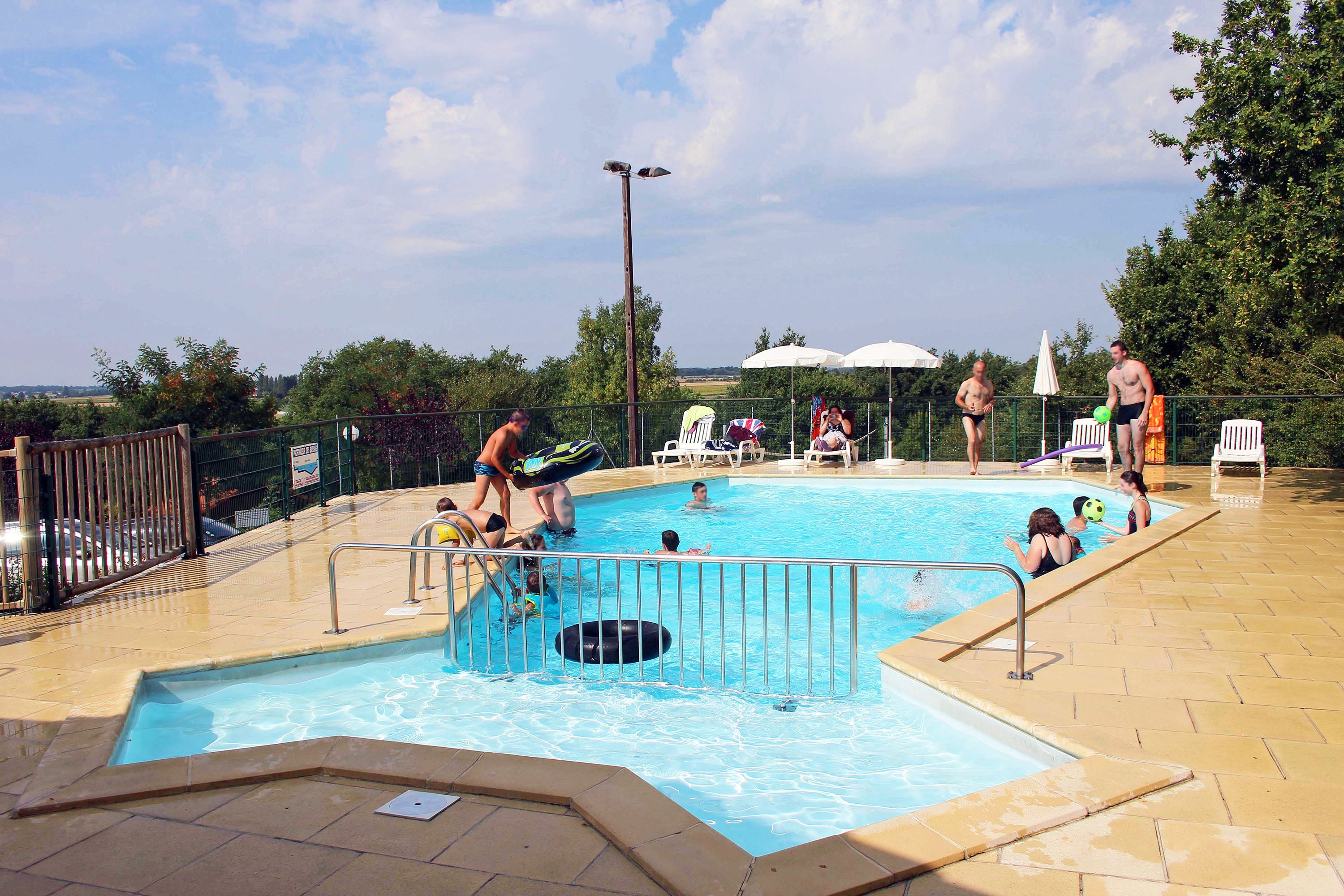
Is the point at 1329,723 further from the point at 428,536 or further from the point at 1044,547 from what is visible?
the point at 428,536

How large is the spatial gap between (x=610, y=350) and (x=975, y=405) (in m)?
27.5

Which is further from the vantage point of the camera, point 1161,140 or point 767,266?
point 767,266

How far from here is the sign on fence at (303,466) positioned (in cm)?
972

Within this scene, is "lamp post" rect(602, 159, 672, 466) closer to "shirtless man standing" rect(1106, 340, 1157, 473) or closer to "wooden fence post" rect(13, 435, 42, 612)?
"shirtless man standing" rect(1106, 340, 1157, 473)

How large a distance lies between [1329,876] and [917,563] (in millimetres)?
1947

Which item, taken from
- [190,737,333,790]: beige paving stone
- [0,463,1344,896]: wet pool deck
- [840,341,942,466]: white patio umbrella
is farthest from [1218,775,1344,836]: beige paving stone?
[840,341,942,466]: white patio umbrella

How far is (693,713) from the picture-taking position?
4676mm

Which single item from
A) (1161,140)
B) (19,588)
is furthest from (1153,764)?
(1161,140)

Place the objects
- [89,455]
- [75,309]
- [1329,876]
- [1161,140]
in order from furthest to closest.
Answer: [75,309], [1161,140], [89,455], [1329,876]

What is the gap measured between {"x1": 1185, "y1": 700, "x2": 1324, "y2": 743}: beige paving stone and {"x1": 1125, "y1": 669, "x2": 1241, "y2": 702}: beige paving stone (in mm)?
81

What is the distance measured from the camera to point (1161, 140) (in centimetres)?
→ 895

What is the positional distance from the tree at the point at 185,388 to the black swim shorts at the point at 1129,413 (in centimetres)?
2687

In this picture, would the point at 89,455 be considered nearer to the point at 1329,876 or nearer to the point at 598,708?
the point at 598,708

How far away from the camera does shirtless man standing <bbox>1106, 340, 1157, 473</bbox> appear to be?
9883 millimetres
